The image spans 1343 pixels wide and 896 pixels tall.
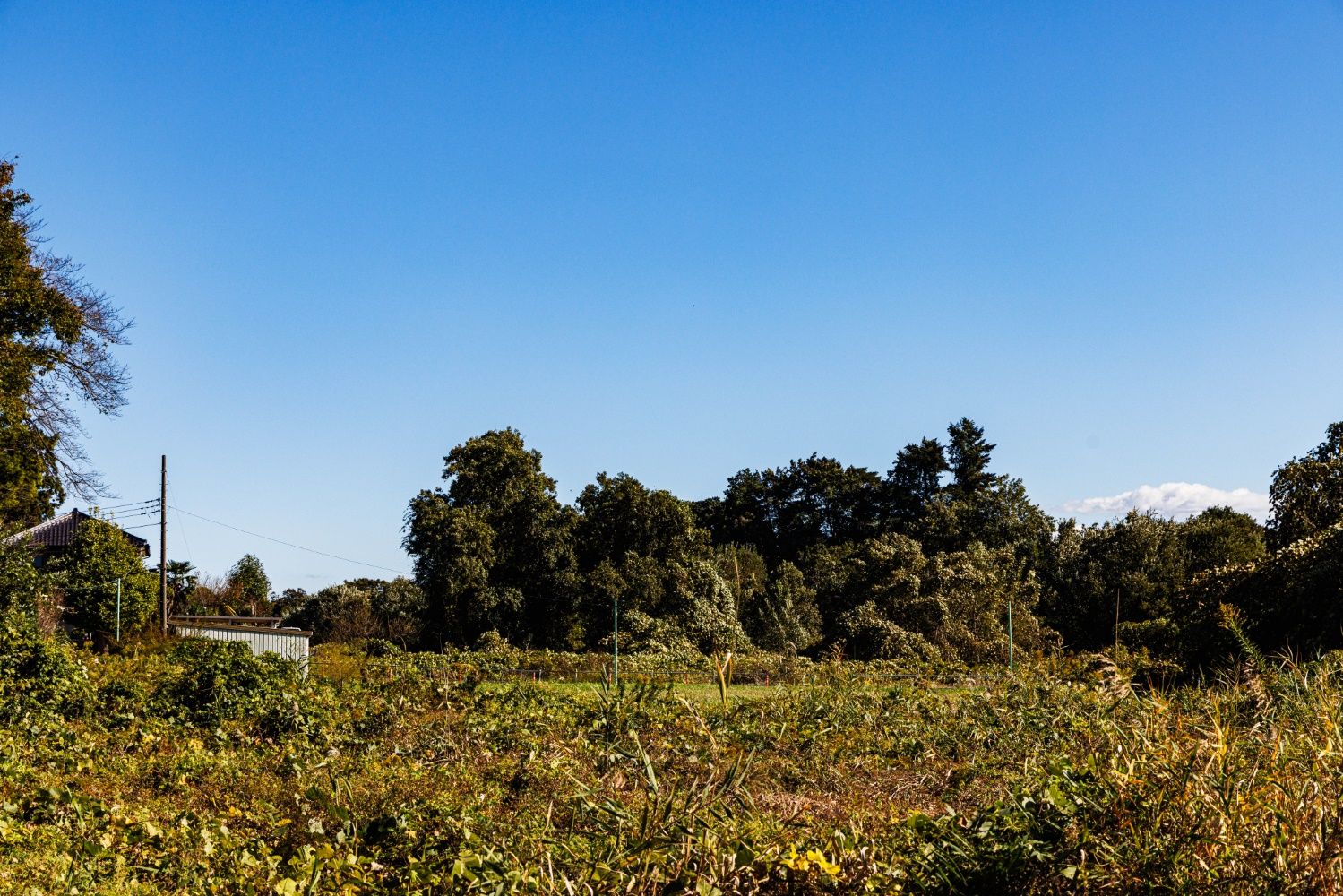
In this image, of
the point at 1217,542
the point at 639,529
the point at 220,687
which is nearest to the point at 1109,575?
the point at 1217,542

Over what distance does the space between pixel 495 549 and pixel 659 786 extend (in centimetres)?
2752

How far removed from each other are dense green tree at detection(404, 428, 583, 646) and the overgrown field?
17.6 metres

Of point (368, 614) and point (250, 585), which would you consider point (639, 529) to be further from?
point (250, 585)

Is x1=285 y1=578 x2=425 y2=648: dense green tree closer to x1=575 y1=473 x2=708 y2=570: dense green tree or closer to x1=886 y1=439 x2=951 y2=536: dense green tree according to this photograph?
x1=575 y1=473 x2=708 y2=570: dense green tree

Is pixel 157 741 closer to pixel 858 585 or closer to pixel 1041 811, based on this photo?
pixel 1041 811

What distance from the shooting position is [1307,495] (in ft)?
51.5

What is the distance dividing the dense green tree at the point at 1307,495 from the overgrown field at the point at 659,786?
841cm

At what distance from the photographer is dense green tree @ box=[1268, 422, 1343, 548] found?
1543 cm

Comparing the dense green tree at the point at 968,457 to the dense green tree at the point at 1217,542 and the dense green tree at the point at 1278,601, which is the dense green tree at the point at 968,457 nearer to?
the dense green tree at the point at 1217,542

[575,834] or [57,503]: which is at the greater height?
[57,503]

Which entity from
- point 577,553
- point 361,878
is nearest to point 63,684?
point 361,878

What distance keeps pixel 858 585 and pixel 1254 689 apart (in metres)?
26.0

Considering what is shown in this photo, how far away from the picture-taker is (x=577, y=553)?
102 ft

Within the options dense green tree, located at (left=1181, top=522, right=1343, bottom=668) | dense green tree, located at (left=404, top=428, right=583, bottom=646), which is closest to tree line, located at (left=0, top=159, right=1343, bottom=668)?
dense green tree, located at (left=404, top=428, right=583, bottom=646)
